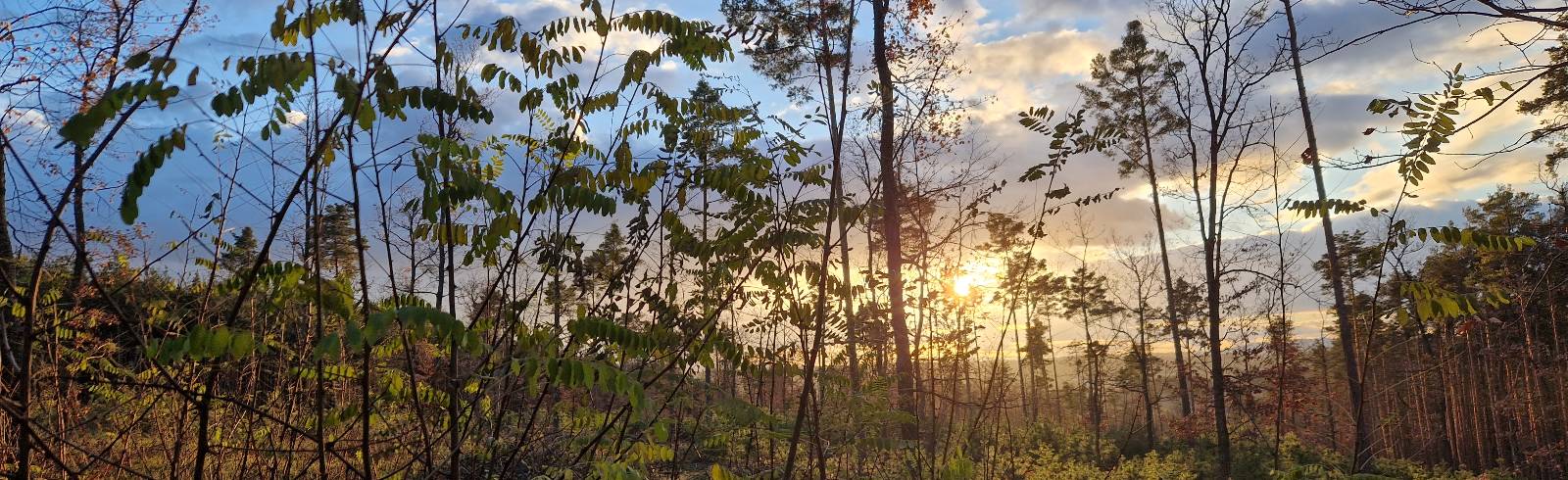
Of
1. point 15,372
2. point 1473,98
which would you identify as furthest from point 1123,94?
point 15,372

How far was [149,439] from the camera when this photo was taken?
5.59m

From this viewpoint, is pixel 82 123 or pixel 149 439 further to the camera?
pixel 149 439

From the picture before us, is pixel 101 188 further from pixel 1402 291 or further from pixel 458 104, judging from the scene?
pixel 1402 291

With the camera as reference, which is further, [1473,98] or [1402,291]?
[1473,98]

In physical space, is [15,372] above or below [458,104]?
below

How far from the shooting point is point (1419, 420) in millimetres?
33062

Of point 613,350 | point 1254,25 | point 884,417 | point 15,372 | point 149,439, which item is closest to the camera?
point 15,372

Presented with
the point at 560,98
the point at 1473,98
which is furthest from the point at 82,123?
the point at 1473,98

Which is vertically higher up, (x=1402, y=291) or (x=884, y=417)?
(x=1402, y=291)

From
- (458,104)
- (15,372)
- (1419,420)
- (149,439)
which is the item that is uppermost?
(458,104)

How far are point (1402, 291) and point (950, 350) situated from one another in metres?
3.86

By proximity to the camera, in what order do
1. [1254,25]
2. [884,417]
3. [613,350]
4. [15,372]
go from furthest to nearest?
[1254,25]
[884,417]
[613,350]
[15,372]

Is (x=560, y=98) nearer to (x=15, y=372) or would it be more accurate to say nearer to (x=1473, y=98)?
(x=15, y=372)

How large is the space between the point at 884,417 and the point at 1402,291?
252cm
